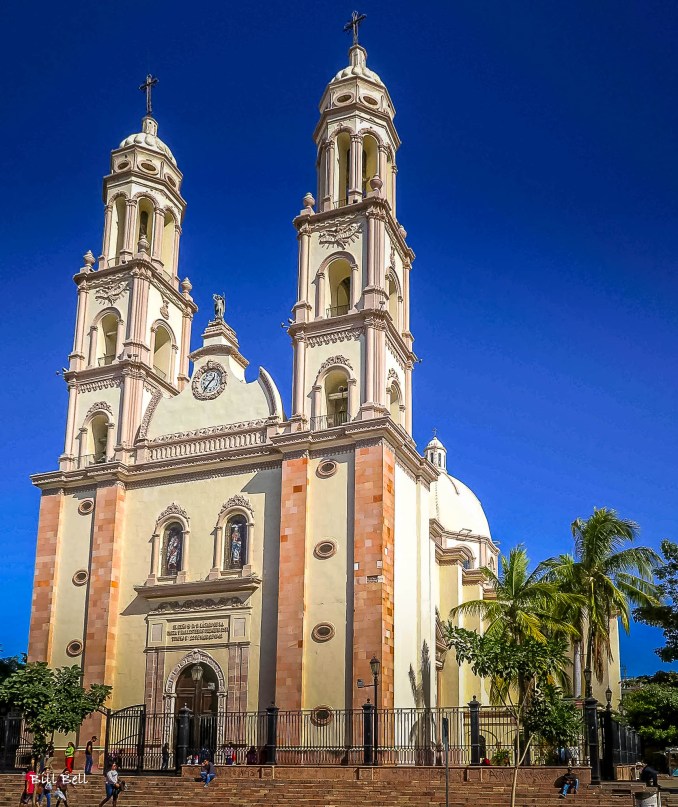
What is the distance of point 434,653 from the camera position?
3566 centimetres

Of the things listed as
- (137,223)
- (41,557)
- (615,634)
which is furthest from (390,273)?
(615,634)

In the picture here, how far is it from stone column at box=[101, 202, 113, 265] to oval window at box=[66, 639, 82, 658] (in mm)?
16135

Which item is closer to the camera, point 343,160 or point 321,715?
point 321,715

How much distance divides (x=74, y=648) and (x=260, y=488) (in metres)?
8.88

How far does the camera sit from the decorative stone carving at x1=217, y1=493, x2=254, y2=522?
34.2 m

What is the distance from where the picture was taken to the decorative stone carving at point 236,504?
3422 centimetres

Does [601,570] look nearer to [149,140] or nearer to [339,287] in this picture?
[339,287]

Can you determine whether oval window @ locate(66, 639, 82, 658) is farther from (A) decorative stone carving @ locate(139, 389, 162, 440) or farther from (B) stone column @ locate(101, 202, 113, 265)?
(B) stone column @ locate(101, 202, 113, 265)

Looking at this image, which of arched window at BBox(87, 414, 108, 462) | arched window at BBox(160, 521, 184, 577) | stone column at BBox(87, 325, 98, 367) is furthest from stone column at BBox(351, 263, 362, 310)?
stone column at BBox(87, 325, 98, 367)

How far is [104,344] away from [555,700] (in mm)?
23328

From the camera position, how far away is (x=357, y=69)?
41219mm

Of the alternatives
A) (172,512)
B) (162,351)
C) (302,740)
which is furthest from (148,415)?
(302,740)

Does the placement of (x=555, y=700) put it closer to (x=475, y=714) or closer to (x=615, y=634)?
(x=475, y=714)

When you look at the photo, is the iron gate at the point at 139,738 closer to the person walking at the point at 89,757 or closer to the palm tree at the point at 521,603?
the person walking at the point at 89,757
